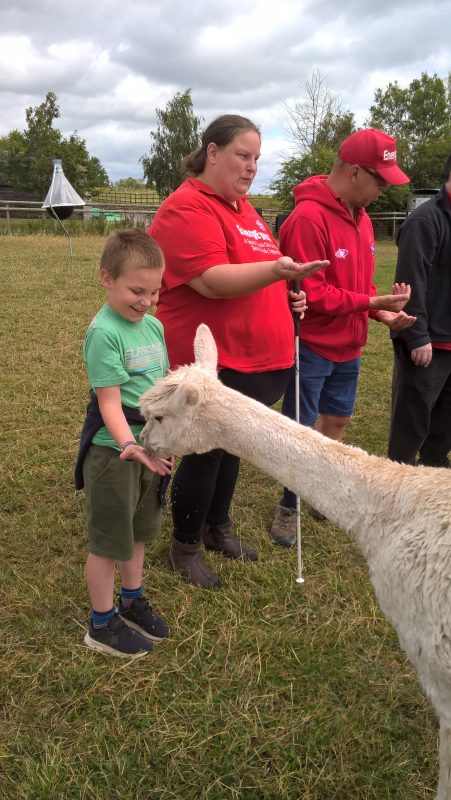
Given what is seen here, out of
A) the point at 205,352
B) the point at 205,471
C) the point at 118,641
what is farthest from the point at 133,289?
the point at 118,641

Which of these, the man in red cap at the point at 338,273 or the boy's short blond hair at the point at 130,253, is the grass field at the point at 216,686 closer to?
the man in red cap at the point at 338,273

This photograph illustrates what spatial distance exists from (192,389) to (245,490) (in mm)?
2300

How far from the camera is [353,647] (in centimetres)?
267

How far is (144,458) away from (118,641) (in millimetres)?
1067

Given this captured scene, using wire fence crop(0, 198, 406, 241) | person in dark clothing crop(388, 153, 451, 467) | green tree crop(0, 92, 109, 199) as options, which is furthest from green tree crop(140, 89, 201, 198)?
person in dark clothing crop(388, 153, 451, 467)

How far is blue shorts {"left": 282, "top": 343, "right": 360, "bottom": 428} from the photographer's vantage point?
334 cm

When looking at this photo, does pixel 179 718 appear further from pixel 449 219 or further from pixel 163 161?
pixel 163 161

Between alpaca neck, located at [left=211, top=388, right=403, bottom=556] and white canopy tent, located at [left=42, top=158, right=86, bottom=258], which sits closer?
alpaca neck, located at [left=211, top=388, right=403, bottom=556]

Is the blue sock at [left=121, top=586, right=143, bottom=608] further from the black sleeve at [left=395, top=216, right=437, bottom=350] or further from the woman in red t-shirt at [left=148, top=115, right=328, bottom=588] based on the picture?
the black sleeve at [left=395, top=216, right=437, bottom=350]

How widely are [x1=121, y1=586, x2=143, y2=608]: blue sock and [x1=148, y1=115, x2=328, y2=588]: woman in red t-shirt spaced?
0.41m

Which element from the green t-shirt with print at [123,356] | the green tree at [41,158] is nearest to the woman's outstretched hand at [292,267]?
the green t-shirt with print at [123,356]

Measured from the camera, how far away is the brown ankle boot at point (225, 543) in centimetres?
334

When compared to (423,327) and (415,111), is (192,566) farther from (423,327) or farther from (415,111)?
(415,111)

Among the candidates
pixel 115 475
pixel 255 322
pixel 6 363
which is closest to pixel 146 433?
pixel 115 475
